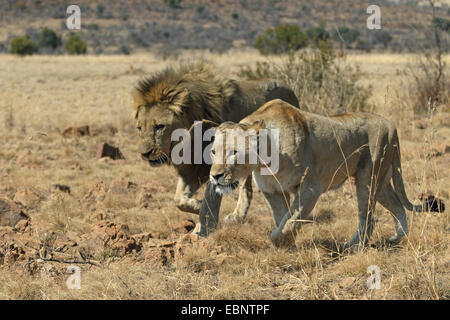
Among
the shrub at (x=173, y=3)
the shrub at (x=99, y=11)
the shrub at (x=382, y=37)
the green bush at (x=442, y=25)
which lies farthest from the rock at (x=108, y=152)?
the shrub at (x=173, y=3)

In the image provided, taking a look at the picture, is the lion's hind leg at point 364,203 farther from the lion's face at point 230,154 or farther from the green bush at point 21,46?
the green bush at point 21,46

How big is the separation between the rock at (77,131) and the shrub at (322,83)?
3.44 meters

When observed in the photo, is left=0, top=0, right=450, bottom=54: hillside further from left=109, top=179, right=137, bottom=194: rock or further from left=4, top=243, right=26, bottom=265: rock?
left=4, top=243, right=26, bottom=265: rock

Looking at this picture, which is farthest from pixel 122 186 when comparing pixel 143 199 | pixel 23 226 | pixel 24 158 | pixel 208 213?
pixel 24 158

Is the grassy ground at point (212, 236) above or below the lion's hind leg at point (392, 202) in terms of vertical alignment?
below

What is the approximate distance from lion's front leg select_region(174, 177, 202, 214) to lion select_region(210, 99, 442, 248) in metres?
1.22

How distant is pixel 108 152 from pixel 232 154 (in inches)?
247

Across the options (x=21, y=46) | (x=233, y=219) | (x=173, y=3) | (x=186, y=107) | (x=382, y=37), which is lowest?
(x=233, y=219)

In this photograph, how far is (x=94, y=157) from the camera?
1042cm

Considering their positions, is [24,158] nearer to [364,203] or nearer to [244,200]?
[244,200]

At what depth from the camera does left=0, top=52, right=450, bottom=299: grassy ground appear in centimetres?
422

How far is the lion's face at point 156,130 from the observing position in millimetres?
5816

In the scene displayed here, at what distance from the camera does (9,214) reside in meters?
6.23
